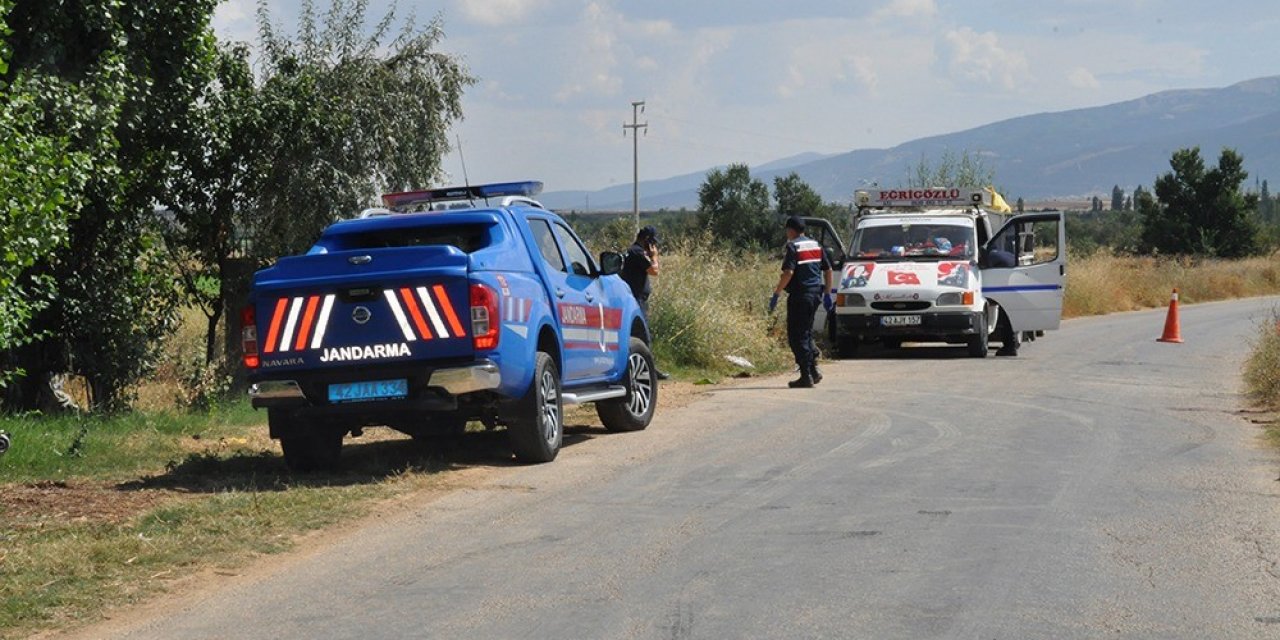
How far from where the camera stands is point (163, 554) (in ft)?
26.0

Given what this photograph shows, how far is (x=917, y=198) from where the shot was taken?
2442cm

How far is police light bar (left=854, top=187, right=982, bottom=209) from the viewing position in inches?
955

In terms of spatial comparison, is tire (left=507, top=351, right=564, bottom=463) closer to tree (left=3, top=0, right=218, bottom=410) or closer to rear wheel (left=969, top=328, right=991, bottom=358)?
tree (left=3, top=0, right=218, bottom=410)

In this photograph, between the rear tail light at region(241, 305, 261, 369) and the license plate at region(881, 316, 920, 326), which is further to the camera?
the license plate at region(881, 316, 920, 326)

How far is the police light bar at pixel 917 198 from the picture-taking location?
24250 millimetres

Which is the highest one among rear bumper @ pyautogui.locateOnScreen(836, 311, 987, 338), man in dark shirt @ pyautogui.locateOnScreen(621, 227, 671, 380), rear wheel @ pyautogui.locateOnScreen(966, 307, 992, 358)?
man in dark shirt @ pyautogui.locateOnScreen(621, 227, 671, 380)

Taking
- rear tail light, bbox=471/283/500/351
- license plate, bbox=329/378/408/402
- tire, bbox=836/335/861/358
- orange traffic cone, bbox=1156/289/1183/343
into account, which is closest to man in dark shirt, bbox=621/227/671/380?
tire, bbox=836/335/861/358

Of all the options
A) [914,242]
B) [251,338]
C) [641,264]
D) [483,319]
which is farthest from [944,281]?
[251,338]

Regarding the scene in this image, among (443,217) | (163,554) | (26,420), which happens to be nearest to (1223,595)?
(163,554)

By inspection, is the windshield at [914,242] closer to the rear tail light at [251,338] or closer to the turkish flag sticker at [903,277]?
the turkish flag sticker at [903,277]

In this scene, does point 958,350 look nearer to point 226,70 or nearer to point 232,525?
point 226,70

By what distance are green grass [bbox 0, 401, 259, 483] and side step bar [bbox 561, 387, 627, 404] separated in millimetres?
3000

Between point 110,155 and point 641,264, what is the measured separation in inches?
231

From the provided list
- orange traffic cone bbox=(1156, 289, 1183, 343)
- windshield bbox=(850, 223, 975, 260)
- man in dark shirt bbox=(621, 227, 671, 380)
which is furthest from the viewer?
orange traffic cone bbox=(1156, 289, 1183, 343)
